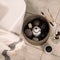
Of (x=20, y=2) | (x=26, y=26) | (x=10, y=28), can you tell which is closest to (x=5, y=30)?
(x=10, y=28)

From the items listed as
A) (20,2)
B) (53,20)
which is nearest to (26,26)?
(53,20)

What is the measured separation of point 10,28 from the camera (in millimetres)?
1150

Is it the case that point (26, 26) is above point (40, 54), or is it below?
above

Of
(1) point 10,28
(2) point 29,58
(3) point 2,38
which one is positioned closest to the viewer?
(3) point 2,38

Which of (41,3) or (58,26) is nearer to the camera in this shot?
(58,26)

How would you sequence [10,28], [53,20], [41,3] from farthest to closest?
[41,3], [53,20], [10,28]

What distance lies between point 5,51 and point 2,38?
0.08 meters

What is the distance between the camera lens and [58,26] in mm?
1656

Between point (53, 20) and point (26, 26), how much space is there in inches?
10.1

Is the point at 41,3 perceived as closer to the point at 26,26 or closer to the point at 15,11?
the point at 26,26

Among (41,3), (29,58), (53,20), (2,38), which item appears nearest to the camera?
(2,38)

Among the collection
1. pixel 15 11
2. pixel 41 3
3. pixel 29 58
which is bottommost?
pixel 29 58

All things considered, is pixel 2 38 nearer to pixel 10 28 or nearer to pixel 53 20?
pixel 10 28

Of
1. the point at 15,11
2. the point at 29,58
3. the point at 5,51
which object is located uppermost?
the point at 15,11
